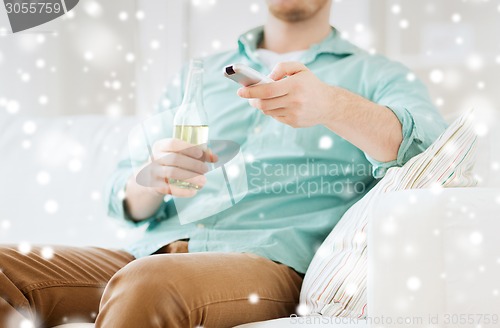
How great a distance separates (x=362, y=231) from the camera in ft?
3.55

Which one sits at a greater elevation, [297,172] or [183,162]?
[183,162]

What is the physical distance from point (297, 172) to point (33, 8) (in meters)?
1.39

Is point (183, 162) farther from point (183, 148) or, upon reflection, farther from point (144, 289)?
point (144, 289)

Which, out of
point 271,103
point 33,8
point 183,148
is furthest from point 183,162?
point 33,8

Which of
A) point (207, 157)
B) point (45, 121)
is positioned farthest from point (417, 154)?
point (45, 121)

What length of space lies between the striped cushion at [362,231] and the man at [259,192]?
0.28 feet

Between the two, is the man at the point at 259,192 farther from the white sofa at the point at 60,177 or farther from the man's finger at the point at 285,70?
the white sofa at the point at 60,177

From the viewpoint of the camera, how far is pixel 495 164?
1.41 meters

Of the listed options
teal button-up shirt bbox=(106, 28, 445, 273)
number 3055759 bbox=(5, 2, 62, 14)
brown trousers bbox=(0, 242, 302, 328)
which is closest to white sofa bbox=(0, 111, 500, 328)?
teal button-up shirt bbox=(106, 28, 445, 273)

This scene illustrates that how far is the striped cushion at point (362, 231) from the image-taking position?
105cm

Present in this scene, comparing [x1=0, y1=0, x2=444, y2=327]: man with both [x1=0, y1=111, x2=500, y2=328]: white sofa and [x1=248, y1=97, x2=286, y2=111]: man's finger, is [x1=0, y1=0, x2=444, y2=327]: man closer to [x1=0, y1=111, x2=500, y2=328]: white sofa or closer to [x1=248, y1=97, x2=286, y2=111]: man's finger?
[x1=248, y1=97, x2=286, y2=111]: man's finger

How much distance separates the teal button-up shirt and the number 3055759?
3.31ft

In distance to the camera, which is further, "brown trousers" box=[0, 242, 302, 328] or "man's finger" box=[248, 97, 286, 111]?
"man's finger" box=[248, 97, 286, 111]

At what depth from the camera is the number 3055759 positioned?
2.24 meters
